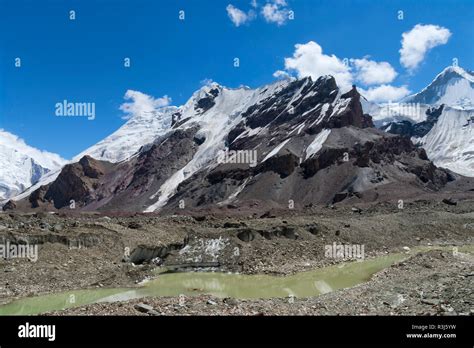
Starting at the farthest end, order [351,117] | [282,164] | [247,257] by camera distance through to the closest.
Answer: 1. [351,117]
2. [282,164]
3. [247,257]

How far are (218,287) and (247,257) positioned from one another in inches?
261

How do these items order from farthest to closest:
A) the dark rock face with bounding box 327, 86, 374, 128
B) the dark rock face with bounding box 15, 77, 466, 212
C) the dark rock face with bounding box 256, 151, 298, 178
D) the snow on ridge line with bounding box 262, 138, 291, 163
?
1. the dark rock face with bounding box 327, 86, 374, 128
2. the snow on ridge line with bounding box 262, 138, 291, 163
3. the dark rock face with bounding box 256, 151, 298, 178
4. the dark rock face with bounding box 15, 77, 466, 212

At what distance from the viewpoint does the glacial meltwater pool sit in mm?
24031

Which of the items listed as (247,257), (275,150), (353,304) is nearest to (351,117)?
(275,150)

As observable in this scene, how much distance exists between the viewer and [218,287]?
91.8 ft

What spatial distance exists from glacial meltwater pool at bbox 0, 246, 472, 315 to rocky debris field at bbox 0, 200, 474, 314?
1.19 metres

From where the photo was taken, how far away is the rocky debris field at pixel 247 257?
17844 mm

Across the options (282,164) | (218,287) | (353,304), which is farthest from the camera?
(282,164)

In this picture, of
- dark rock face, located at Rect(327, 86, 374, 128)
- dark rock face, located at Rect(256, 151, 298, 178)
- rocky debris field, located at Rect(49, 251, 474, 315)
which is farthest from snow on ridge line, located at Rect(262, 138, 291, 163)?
rocky debris field, located at Rect(49, 251, 474, 315)

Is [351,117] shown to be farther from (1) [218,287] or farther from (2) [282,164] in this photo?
(1) [218,287]

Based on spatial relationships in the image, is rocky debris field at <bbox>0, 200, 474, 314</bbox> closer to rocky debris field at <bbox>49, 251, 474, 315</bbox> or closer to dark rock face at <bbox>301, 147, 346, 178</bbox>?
rocky debris field at <bbox>49, 251, 474, 315</bbox>

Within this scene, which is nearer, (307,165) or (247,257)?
(247,257)

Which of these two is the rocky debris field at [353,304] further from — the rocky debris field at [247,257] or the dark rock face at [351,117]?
the dark rock face at [351,117]

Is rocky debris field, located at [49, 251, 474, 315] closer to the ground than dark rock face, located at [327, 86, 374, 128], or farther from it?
closer to the ground
